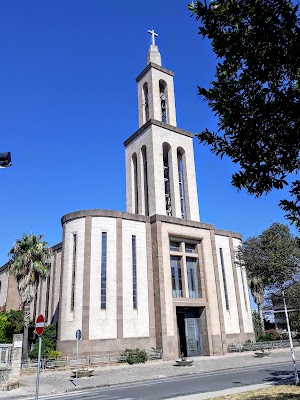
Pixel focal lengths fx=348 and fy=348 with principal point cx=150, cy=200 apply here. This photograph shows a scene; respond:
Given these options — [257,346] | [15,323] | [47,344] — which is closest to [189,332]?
[257,346]

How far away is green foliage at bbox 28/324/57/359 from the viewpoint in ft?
94.3

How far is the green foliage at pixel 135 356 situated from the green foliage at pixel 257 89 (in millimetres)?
24323

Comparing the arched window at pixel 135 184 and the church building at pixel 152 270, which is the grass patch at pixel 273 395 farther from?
the arched window at pixel 135 184

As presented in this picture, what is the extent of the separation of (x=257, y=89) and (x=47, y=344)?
98.5ft

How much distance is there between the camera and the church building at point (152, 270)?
1177 inches

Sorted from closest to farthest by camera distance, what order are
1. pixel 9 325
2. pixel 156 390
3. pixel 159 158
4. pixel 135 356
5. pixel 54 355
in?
pixel 156 390 → pixel 54 355 → pixel 135 356 → pixel 9 325 → pixel 159 158

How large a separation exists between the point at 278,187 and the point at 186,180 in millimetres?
34509

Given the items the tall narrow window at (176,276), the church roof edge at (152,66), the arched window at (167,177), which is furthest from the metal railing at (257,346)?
the church roof edge at (152,66)

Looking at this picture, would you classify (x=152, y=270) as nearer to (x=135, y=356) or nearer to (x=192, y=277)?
(x=192, y=277)

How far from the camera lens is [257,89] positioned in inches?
265

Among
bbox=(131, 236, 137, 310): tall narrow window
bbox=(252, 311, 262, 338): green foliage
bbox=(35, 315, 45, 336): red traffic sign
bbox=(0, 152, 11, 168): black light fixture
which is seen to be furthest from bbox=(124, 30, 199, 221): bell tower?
bbox=(0, 152, 11, 168): black light fixture

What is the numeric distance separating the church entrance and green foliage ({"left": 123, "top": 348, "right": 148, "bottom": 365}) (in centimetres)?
601

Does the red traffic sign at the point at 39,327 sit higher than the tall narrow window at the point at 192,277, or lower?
lower

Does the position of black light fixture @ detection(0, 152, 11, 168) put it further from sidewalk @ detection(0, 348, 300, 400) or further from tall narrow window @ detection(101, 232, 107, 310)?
tall narrow window @ detection(101, 232, 107, 310)
